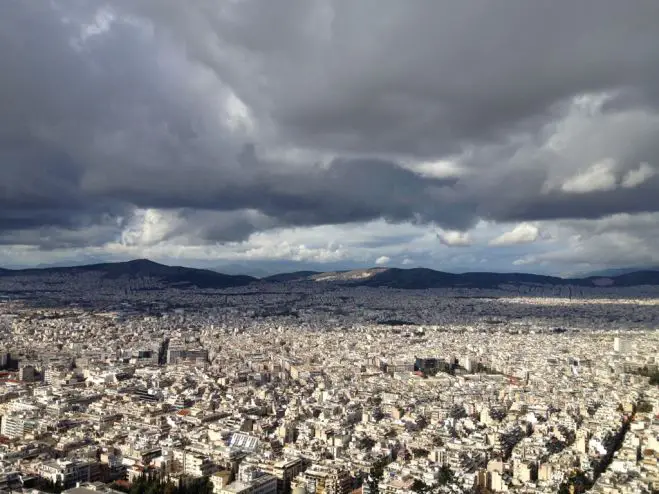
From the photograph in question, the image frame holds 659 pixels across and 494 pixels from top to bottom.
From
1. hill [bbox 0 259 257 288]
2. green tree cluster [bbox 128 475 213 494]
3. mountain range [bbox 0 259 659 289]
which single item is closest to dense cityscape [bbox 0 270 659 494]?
green tree cluster [bbox 128 475 213 494]

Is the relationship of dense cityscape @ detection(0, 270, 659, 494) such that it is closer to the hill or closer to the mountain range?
the hill

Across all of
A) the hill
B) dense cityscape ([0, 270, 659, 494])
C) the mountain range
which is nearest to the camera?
dense cityscape ([0, 270, 659, 494])

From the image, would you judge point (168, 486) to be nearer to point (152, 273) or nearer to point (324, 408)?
point (324, 408)

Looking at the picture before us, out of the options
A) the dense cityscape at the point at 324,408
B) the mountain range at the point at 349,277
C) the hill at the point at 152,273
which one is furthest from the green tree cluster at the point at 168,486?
the hill at the point at 152,273

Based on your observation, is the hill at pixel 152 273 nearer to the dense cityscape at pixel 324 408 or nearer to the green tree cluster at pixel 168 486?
the dense cityscape at pixel 324 408

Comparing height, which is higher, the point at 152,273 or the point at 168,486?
the point at 152,273

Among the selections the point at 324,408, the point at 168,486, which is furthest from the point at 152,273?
the point at 168,486

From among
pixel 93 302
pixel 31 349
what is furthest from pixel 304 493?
pixel 93 302
